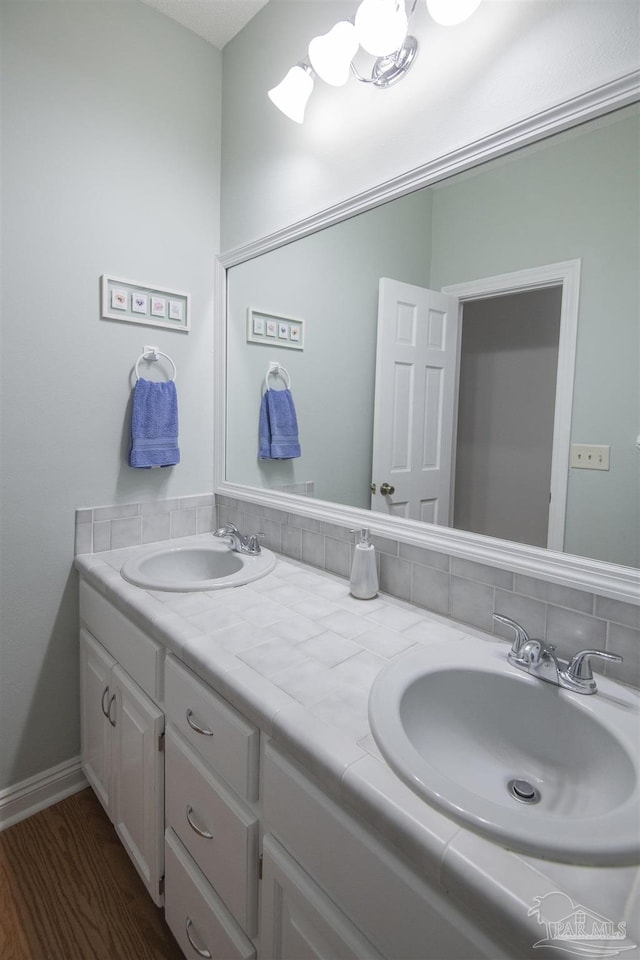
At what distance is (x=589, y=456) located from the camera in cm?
97

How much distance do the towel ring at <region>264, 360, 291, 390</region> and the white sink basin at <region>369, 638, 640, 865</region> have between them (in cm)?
114

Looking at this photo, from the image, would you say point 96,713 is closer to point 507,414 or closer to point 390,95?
point 507,414

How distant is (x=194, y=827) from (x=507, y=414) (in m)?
1.17

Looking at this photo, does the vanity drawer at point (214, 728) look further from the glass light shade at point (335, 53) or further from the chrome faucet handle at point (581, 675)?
the glass light shade at point (335, 53)

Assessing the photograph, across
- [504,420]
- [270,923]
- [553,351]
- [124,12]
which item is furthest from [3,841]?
[124,12]

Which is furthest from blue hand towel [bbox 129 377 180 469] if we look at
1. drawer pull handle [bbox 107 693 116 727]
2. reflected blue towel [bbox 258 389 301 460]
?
drawer pull handle [bbox 107 693 116 727]

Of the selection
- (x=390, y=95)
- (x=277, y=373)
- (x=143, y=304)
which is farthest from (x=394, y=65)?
(x=143, y=304)

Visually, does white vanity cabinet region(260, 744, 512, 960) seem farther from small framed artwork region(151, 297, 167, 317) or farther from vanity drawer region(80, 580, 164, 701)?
small framed artwork region(151, 297, 167, 317)

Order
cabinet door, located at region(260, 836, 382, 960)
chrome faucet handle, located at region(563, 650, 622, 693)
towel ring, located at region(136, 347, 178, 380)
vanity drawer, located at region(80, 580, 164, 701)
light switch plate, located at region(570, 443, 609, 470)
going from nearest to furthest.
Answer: cabinet door, located at region(260, 836, 382, 960) → chrome faucet handle, located at region(563, 650, 622, 693) → light switch plate, located at region(570, 443, 609, 470) → vanity drawer, located at region(80, 580, 164, 701) → towel ring, located at region(136, 347, 178, 380)

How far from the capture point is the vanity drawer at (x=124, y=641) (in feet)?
3.79

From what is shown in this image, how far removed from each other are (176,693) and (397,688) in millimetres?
533

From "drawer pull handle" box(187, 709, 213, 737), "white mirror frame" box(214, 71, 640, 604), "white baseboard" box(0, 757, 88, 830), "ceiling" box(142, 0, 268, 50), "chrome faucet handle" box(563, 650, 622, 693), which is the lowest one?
"white baseboard" box(0, 757, 88, 830)

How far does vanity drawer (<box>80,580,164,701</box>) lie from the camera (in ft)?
3.79

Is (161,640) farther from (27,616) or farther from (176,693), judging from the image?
(27,616)
